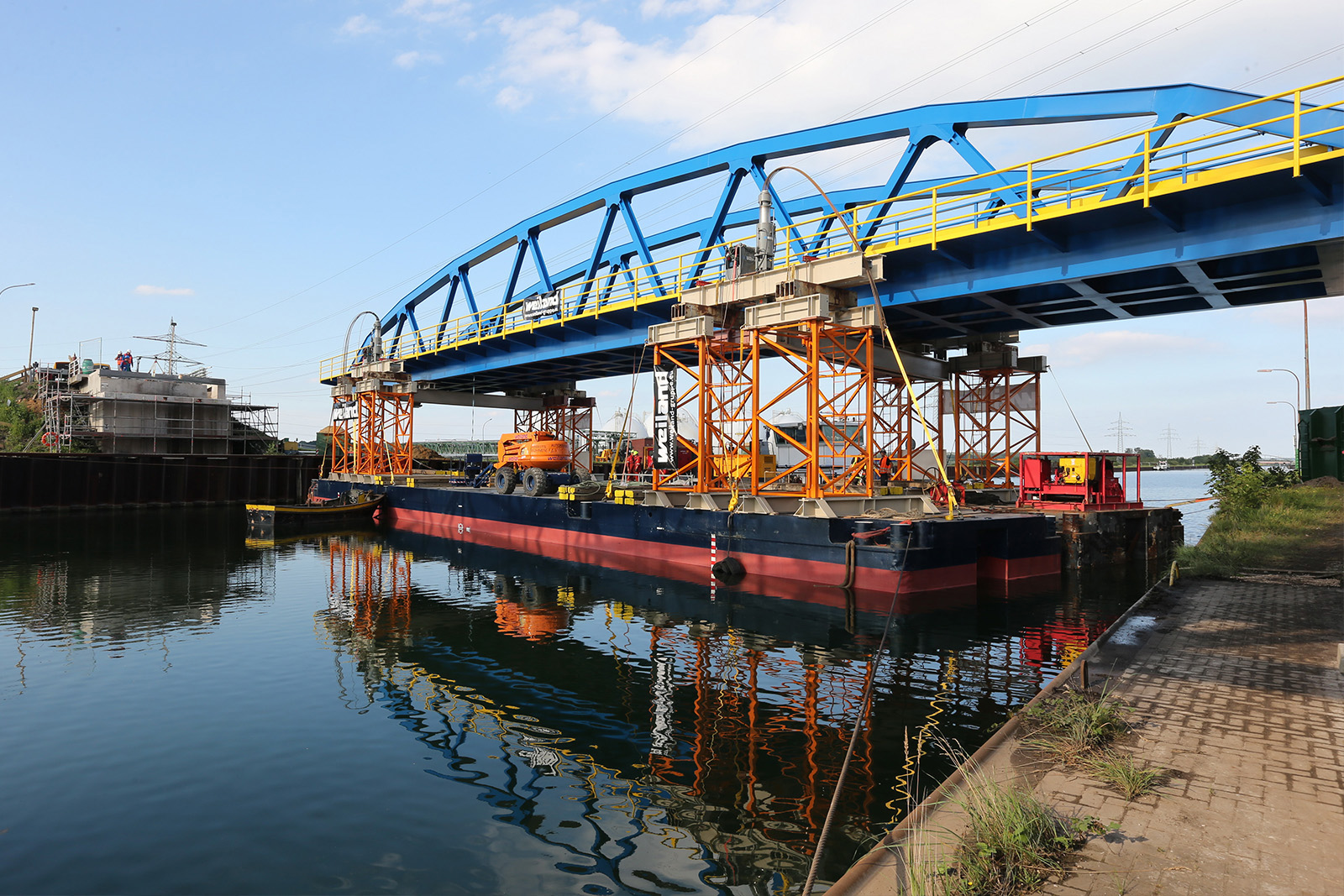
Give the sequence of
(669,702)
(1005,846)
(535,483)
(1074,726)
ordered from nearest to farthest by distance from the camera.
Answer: (1005,846)
(1074,726)
(669,702)
(535,483)

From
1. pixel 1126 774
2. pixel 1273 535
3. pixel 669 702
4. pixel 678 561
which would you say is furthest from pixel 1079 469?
pixel 1126 774

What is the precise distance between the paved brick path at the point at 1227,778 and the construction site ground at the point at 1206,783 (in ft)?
0.05

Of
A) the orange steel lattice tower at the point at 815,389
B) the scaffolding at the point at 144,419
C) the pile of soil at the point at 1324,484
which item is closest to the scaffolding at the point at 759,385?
the orange steel lattice tower at the point at 815,389

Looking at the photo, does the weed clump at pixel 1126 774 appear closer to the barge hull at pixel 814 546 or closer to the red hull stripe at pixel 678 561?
the red hull stripe at pixel 678 561

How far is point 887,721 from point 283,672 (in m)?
10.0

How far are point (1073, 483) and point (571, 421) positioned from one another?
114ft

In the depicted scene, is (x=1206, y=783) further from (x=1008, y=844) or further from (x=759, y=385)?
(x=759, y=385)

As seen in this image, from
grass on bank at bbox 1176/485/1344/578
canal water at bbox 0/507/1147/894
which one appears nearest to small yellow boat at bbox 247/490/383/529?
canal water at bbox 0/507/1147/894

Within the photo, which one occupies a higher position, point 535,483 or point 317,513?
point 535,483

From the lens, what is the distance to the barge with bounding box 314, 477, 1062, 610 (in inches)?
751

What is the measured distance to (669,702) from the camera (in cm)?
1112

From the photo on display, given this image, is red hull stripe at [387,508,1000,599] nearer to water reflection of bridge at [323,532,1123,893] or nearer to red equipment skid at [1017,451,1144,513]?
water reflection of bridge at [323,532,1123,893]

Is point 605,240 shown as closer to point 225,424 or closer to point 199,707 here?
point 199,707

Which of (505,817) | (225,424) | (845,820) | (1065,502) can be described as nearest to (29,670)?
(505,817)
